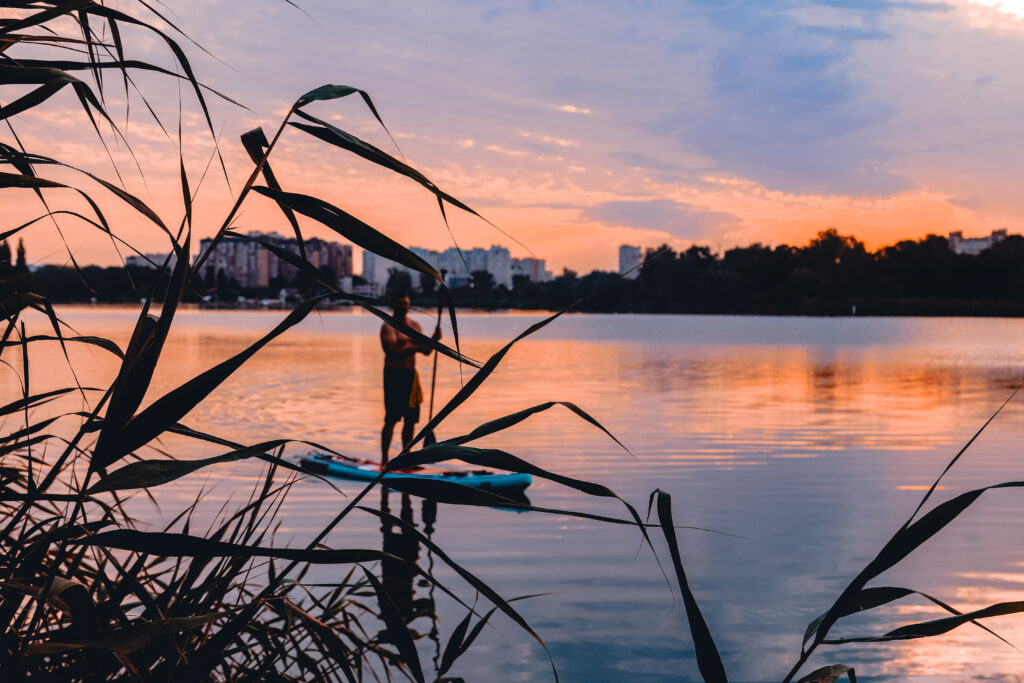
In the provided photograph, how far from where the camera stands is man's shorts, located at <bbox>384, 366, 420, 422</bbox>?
967 cm

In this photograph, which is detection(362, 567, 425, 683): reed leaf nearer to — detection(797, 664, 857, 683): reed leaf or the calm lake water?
detection(797, 664, 857, 683): reed leaf

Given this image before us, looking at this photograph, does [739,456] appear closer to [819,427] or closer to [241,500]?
[819,427]

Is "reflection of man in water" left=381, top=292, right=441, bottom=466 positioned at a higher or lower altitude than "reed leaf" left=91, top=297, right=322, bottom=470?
lower

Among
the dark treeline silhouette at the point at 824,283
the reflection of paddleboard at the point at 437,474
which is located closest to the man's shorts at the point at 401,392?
the reflection of paddleboard at the point at 437,474

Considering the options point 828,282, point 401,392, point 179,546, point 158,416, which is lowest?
point 401,392

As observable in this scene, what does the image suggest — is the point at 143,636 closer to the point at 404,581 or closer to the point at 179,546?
the point at 179,546

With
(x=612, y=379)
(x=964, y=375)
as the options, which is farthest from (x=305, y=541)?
(x=964, y=375)

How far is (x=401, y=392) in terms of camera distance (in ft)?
31.7

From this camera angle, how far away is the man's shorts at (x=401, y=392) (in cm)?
→ 967

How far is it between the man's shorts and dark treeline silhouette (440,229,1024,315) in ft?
318

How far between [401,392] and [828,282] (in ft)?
406

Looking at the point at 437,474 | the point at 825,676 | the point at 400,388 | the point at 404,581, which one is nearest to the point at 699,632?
the point at 825,676

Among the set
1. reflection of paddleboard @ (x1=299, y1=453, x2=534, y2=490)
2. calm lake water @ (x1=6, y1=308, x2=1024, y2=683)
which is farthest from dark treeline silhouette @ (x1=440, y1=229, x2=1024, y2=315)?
reflection of paddleboard @ (x1=299, y1=453, x2=534, y2=490)

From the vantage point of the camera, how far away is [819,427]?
16016 millimetres
